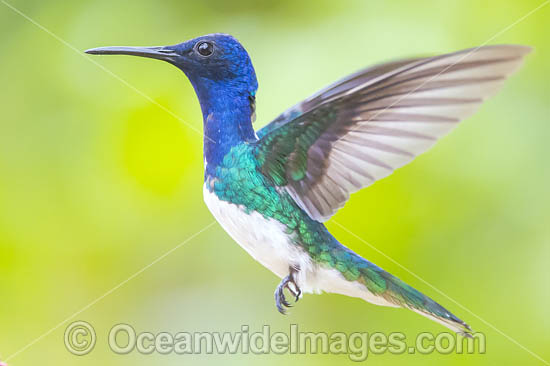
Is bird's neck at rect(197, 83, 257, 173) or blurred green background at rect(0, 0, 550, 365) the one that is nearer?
bird's neck at rect(197, 83, 257, 173)

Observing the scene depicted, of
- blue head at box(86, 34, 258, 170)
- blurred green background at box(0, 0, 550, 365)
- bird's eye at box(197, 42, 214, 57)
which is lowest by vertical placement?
blurred green background at box(0, 0, 550, 365)

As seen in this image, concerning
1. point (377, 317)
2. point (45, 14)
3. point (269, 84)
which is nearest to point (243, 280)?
point (377, 317)

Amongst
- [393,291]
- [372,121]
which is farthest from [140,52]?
[393,291]

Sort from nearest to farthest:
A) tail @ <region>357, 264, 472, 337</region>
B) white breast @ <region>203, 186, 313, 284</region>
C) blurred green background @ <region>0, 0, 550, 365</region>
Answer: white breast @ <region>203, 186, 313, 284</region>
tail @ <region>357, 264, 472, 337</region>
blurred green background @ <region>0, 0, 550, 365</region>

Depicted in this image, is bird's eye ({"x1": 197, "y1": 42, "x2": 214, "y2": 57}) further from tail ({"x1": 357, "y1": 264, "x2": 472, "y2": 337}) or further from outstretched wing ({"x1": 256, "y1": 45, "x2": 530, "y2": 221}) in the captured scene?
tail ({"x1": 357, "y1": 264, "x2": 472, "y2": 337})

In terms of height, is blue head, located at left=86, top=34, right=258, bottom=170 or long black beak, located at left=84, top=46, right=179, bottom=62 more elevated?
long black beak, located at left=84, top=46, right=179, bottom=62

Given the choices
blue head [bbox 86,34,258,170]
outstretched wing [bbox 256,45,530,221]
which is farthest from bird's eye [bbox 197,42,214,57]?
outstretched wing [bbox 256,45,530,221]

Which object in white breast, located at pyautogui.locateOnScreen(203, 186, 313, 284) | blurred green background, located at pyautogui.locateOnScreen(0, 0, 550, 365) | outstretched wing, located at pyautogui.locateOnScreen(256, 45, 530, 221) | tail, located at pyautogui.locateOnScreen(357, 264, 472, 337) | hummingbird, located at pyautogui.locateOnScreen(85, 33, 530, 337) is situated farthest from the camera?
blurred green background, located at pyautogui.locateOnScreen(0, 0, 550, 365)
